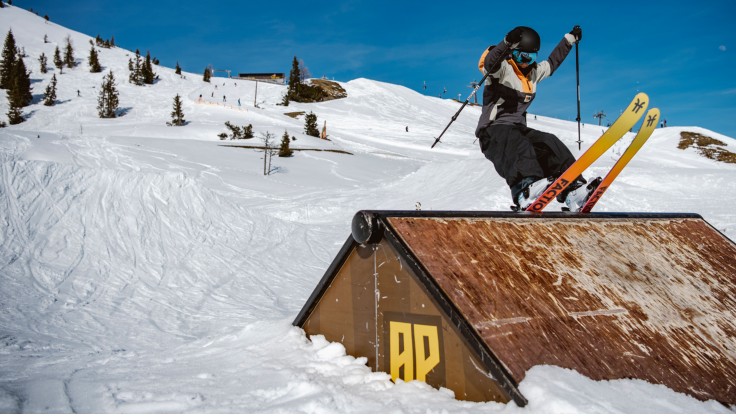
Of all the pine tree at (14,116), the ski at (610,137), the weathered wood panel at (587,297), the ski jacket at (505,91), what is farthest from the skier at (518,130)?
the pine tree at (14,116)

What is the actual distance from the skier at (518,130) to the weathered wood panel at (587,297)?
0.88 meters

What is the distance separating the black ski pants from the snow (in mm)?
2367

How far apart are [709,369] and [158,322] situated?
16.7 ft

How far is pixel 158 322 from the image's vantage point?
203 inches

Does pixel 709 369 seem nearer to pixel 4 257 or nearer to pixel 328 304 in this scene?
pixel 328 304

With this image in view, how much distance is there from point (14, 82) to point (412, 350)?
61.9 meters

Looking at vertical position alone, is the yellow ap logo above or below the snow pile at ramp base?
below

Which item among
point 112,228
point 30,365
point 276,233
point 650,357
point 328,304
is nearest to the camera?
point 650,357

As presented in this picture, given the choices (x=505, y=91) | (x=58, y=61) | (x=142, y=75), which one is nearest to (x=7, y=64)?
(x=58, y=61)

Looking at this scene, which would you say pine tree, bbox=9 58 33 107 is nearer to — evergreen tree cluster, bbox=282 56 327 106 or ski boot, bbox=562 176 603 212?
evergreen tree cluster, bbox=282 56 327 106

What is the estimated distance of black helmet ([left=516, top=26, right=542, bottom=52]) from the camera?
408 centimetres

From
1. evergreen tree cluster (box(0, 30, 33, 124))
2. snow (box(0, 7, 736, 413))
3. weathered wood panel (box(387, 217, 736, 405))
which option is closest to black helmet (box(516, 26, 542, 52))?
weathered wood panel (box(387, 217, 736, 405))

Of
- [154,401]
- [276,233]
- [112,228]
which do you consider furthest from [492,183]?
[154,401]

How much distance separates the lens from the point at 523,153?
4059mm
